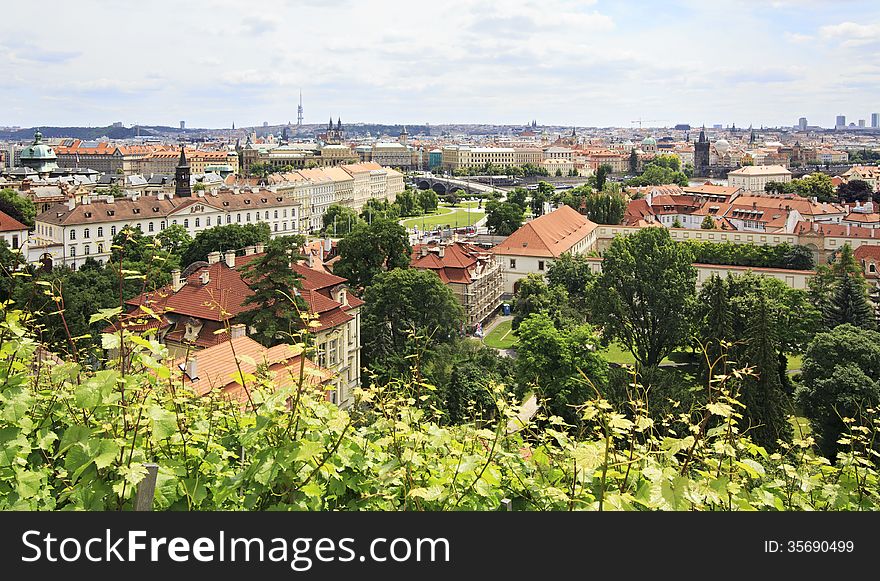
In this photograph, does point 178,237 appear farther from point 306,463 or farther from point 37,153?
point 306,463

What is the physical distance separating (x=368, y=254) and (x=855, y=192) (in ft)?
208

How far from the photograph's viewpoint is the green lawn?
33.0 meters

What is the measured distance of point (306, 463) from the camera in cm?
393

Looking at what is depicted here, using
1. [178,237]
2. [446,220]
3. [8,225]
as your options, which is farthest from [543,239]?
[446,220]

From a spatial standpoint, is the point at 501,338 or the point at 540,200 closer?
the point at 501,338

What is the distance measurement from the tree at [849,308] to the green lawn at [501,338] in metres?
11.2

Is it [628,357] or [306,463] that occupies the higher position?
[306,463]

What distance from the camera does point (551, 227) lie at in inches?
1943

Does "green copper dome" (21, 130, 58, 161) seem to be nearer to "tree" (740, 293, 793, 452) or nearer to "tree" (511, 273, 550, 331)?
"tree" (511, 273, 550, 331)

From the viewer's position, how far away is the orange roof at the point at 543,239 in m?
45.2

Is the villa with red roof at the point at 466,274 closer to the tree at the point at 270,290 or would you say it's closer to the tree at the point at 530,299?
the tree at the point at 530,299
